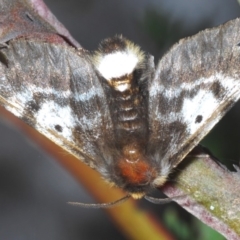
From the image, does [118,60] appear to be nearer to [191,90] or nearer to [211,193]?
[191,90]

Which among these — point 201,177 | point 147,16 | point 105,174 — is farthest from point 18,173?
point 201,177

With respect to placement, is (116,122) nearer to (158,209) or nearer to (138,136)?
(138,136)

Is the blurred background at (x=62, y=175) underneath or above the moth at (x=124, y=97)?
underneath

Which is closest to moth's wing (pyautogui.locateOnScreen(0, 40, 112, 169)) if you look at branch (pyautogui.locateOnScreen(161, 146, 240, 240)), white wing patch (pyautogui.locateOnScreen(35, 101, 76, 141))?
white wing patch (pyautogui.locateOnScreen(35, 101, 76, 141))

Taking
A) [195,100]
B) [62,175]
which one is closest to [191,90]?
[195,100]

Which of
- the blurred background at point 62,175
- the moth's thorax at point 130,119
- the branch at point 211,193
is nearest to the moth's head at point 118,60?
the moth's thorax at point 130,119

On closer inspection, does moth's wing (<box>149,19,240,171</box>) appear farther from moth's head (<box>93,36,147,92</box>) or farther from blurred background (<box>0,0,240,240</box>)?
blurred background (<box>0,0,240,240</box>)

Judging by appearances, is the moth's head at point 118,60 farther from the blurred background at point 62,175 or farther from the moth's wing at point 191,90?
the blurred background at point 62,175
